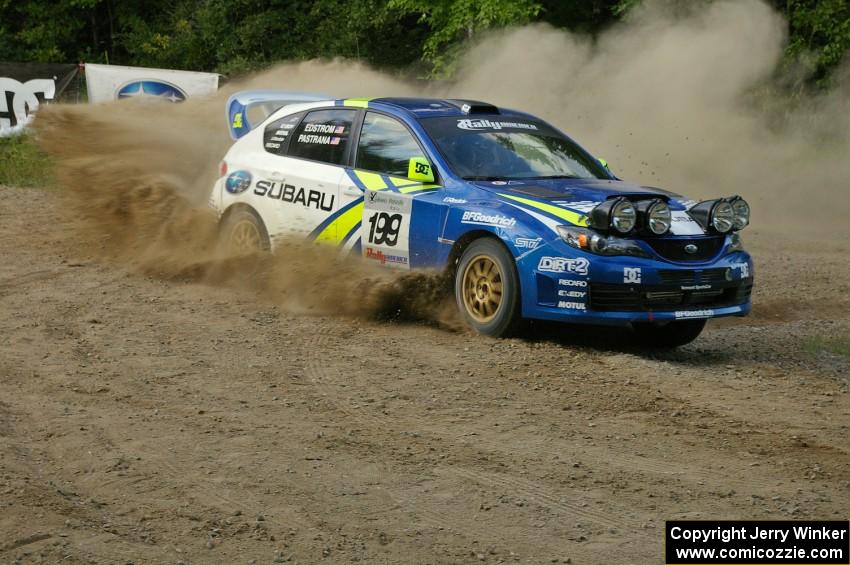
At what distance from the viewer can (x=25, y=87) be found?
20094 millimetres

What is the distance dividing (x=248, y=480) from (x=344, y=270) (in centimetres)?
397

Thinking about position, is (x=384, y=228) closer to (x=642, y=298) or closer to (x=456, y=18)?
(x=642, y=298)

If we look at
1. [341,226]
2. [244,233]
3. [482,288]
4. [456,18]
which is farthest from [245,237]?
[456,18]

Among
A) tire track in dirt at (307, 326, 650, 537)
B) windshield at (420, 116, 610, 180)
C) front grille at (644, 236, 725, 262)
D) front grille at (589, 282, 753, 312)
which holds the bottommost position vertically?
tire track in dirt at (307, 326, 650, 537)

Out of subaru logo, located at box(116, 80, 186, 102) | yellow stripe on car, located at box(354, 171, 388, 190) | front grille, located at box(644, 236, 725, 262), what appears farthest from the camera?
subaru logo, located at box(116, 80, 186, 102)

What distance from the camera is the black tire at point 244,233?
9.98 meters

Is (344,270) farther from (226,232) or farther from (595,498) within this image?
(595,498)

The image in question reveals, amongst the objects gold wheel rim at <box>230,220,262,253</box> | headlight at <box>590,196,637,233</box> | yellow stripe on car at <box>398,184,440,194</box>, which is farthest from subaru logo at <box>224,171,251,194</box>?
headlight at <box>590,196,637,233</box>

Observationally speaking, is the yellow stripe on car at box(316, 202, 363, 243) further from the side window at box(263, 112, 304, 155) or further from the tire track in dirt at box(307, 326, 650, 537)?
the tire track in dirt at box(307, 326, 650, 537)

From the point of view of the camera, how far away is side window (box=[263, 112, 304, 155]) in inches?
394

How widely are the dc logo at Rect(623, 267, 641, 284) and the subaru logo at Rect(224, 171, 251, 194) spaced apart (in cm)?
385

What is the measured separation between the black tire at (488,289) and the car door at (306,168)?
4.71ft

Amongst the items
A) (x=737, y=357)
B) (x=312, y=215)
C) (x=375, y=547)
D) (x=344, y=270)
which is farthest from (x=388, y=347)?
→ (x=375, y=547)

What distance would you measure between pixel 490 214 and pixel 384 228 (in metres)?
1.07
